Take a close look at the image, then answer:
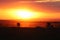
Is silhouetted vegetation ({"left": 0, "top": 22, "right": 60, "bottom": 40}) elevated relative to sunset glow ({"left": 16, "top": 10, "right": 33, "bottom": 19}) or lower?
lower

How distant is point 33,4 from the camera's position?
1007 mm

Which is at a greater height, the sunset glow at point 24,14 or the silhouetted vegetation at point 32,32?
the sunset glow at point 24,14

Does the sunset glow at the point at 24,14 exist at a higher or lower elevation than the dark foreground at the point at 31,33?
higher

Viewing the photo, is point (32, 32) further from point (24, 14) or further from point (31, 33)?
point (24, 14)

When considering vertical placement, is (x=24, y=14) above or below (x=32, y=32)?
above

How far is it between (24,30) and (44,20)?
150 mm

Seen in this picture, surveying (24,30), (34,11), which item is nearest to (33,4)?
(34,11)

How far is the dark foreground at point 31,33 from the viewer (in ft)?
3.18

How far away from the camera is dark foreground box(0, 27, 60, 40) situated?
38.2 inches

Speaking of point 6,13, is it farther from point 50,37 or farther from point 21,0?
point 50,37

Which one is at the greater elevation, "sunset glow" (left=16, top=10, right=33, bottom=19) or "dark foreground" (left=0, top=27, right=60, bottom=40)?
"sunset glow" (left=16, top=10, right=33, bottom=19)

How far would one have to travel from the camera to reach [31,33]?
975mm

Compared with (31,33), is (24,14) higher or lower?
higher

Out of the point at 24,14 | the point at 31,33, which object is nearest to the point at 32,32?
the point at 31,33
